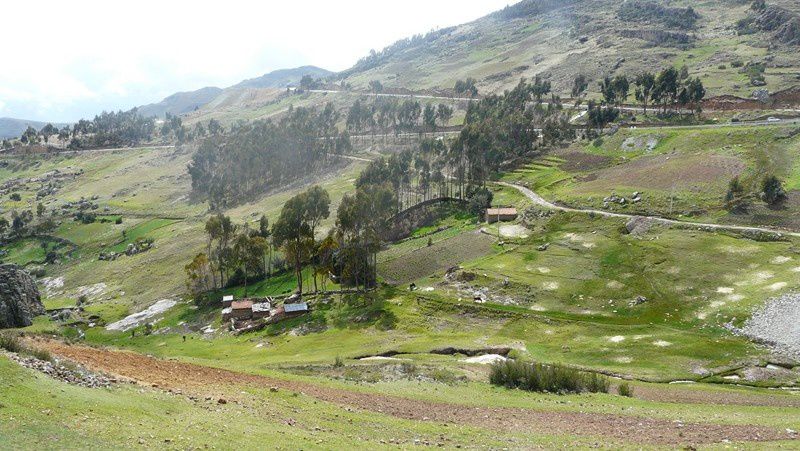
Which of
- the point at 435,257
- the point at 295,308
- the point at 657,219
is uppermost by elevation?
the point at 657,219

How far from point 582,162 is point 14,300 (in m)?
148

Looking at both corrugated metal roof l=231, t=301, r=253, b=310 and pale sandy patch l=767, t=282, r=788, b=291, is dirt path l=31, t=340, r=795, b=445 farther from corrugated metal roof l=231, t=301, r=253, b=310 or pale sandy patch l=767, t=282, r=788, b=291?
corrugated metal roof l=231, t=301, r=253, b=310

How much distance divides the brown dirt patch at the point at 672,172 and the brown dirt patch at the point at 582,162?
294 inches

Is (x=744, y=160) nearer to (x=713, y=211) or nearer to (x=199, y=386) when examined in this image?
(x=713, y=211)

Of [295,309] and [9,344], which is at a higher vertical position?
[9,344]

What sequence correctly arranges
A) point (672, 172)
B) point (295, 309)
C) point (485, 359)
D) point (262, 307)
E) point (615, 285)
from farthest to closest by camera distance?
point (672, 172) → point (262, 307) → point (295, 309) → point (615, 285) → point (485, 359)

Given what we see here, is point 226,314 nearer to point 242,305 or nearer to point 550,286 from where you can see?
point 242,305

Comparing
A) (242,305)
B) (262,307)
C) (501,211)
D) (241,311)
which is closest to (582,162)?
(501,211)

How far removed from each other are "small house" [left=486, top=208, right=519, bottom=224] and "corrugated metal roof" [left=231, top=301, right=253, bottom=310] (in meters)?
60.7

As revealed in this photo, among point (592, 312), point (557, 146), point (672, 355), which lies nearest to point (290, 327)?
point (592, 312)

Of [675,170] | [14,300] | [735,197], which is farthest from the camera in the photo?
[675,170]

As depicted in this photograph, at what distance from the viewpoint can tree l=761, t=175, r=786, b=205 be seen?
10644 cm

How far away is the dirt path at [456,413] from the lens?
1347 inches

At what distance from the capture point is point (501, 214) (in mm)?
132375
